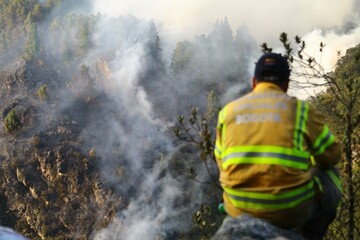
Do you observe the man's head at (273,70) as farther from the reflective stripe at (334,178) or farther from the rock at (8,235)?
the rock at (8,235)

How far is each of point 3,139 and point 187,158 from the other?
28.9m

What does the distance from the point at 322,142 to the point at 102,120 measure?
232 ft

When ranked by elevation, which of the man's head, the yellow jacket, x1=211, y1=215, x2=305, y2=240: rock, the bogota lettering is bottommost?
x1=211, y1=215, x2=305, y2=240: rock

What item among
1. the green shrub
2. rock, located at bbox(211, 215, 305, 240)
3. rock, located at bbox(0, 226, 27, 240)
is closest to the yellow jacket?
rock, located at bbox(211, 215, 305, 240)

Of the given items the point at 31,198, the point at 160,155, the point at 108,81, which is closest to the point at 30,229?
the point at 31,198

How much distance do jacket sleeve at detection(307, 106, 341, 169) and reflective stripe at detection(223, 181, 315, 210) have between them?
21cm

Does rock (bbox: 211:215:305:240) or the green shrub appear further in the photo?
the green shrub

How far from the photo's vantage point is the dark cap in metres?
3.20

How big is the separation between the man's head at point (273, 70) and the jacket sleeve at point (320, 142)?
0.38 m

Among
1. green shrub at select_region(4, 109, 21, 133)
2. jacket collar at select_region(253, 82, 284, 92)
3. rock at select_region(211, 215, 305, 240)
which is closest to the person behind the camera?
rock at select_region(211, 215, 305, 240)

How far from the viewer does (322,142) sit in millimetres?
2977

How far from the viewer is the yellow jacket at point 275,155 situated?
2.85 meters

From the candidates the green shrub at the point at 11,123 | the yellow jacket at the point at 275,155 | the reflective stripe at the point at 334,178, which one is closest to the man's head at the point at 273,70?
the yellow jacket at the point at 275,155

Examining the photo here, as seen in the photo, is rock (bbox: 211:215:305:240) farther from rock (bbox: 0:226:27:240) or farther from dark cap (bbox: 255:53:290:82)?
rock (bbox: 0:226:27:240)
